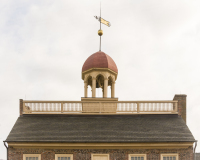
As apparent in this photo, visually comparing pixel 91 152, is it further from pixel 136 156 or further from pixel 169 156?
pixel 169 156

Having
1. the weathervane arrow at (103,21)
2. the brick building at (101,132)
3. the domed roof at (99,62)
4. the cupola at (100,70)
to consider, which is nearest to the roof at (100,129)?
the brick building at (101,132)

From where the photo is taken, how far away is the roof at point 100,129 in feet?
76.0

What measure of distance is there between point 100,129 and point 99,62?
7.22 m

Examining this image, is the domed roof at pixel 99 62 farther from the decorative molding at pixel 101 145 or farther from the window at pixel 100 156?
the window at pixel 100 156

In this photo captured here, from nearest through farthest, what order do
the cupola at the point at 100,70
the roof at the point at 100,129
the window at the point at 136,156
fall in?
the window at the point at 136,156, the roof at the point at 100,129, the cupola at the point at 100,70

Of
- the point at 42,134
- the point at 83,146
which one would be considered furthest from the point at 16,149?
the point at 83,146

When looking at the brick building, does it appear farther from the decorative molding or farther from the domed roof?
the domed roof

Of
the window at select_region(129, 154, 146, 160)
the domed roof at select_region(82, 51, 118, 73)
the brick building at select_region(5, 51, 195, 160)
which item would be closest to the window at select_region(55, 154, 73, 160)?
the brick building at select_region(5, 51, 195, 160)

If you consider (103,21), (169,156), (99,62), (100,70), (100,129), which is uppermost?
(103,21)

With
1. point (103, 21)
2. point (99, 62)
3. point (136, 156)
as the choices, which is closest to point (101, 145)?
point (136, 156)

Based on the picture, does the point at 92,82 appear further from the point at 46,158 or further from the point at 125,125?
the point at 46,158

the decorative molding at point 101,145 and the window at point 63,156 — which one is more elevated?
the decorative molding at point 101,145

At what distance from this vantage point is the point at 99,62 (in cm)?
2917

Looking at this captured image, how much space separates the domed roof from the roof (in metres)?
5.31
